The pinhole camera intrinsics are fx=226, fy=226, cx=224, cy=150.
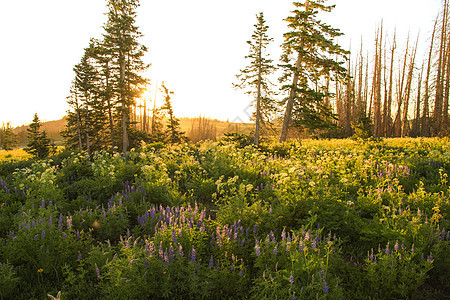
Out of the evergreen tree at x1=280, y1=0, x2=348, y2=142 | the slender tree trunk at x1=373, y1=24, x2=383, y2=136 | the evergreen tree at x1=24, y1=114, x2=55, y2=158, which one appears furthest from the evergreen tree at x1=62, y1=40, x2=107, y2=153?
the slender tree trunk at x1=373, y1=24, x2=383, y2=136

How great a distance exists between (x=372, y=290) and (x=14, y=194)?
7.59 meters

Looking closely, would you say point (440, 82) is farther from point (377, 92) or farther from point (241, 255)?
point (241, 255)

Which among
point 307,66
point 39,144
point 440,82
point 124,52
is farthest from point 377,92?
point 39,144

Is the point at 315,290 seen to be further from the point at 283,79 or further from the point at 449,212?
the point at 283,79

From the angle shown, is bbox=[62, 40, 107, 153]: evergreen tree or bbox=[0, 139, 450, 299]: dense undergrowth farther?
bbox=[62, 40, 107, 153]: evergreen tree

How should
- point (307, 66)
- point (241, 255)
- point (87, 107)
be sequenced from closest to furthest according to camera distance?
point (241, 255) → point (307, 66) → point (87, 107)

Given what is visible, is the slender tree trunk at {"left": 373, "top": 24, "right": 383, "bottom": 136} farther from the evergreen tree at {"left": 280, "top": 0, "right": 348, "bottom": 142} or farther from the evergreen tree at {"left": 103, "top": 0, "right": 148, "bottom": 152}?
the evergreen tree at {"left": 103, "top": 0, "right": 148, "bottom": 152}

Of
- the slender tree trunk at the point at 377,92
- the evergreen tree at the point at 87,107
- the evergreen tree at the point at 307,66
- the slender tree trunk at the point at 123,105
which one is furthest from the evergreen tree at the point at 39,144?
the slender tree trunk at the point at 377,92

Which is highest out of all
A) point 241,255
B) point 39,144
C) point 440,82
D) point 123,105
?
point 440,82

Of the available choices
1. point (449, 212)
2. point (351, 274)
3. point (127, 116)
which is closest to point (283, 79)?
point (127, 116)

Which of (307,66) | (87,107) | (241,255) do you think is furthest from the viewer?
(87,107)

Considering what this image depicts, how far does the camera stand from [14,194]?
220 inches

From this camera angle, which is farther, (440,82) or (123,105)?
(440,82)

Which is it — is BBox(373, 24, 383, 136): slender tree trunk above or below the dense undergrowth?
A: above
